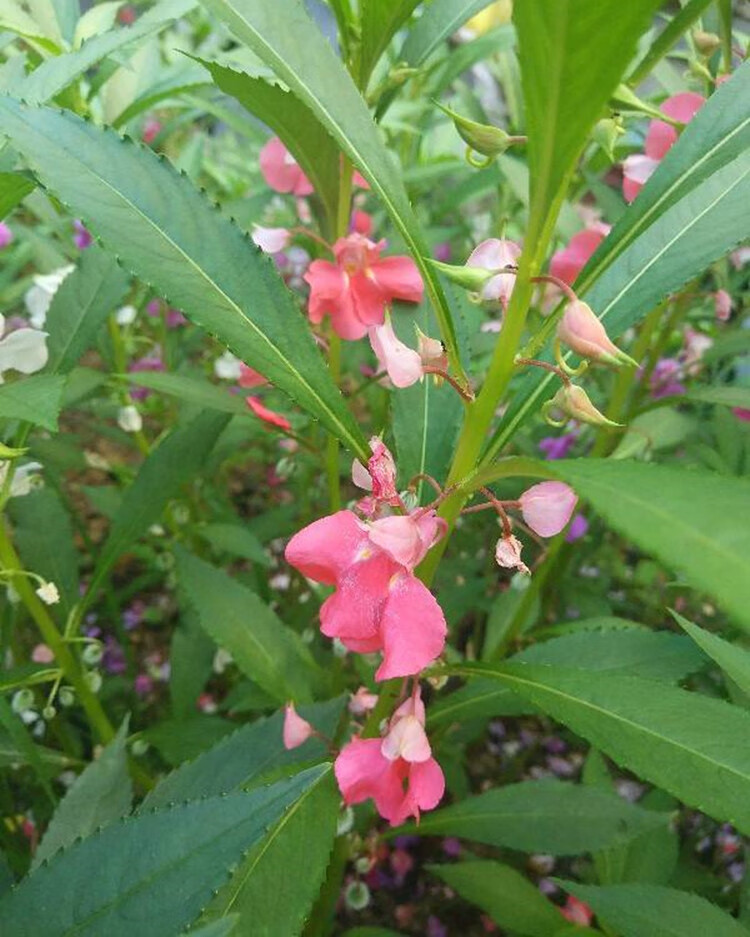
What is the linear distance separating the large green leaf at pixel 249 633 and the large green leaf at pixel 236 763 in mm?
115

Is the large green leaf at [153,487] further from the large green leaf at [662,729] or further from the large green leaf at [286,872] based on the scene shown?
the large green leaf at [662,729]

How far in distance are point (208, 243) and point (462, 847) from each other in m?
1.33

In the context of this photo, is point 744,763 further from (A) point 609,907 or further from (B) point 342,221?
(B) point 342,221

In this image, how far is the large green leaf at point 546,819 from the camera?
93cm

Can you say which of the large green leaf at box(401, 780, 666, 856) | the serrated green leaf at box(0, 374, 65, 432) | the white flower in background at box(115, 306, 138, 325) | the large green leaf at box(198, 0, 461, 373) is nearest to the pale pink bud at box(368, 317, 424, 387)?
the large green leaf at box(198, 0, 461, 373)

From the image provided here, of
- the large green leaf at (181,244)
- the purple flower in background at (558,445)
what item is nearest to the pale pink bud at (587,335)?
the large green leaf at (181,244)

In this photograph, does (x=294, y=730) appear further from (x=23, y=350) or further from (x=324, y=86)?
(x=324, y=86)

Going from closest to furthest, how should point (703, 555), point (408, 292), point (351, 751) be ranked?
point (703, 555) < point (351, 751) < point (408, 292)

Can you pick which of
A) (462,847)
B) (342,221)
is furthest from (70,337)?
(462,847)

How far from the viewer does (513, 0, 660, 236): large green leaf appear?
1.28ft

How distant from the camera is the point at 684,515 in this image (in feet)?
1.29

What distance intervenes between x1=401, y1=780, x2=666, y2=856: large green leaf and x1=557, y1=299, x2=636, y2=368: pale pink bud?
2.02 ft

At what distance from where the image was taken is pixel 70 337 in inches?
39.0

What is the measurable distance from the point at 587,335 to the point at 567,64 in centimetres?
16
